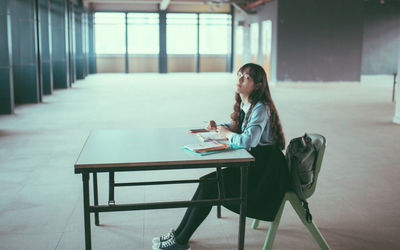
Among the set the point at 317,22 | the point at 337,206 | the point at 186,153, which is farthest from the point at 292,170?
the point at 317,22

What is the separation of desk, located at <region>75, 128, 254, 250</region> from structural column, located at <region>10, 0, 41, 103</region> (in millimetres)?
8480

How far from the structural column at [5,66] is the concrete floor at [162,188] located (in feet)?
Result: 1.36

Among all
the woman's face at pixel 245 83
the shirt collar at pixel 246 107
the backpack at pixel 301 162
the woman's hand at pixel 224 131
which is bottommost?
the backpack at pixel 301 162

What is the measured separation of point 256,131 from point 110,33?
22.3 m

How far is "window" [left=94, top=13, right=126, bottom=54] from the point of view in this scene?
2373 centimetres

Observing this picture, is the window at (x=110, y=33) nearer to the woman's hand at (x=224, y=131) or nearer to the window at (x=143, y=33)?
the window at (x=143, y=33)

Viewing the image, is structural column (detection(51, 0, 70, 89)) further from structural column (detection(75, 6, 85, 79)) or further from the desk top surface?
the desk top surface

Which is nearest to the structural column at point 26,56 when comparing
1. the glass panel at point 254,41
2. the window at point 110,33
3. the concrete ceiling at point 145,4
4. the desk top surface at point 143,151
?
the desk top surface at point 143,151

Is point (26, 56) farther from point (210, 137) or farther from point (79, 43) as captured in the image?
point (79, 43)

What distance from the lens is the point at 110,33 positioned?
78.4 ft

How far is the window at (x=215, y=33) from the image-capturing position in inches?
959

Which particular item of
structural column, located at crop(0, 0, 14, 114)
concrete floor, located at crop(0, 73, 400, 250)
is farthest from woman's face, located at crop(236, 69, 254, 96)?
structural column, located at crop(0, 0, 14, 114)

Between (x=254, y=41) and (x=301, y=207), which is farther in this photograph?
(x=254, y=41)

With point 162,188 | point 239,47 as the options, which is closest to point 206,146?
point 162,188
